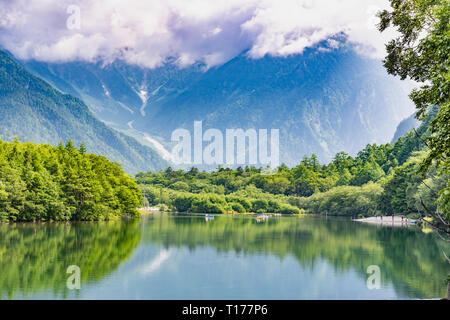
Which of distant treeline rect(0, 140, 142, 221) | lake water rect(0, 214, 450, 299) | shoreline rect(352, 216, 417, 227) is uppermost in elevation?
distant treeline rect(0, 140, 142, 221)

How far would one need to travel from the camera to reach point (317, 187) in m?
99.7

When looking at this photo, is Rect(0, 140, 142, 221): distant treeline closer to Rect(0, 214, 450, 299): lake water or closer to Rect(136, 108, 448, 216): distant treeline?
Rect(0, 214, 450, 299): lake water

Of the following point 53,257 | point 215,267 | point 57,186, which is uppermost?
point 57,186

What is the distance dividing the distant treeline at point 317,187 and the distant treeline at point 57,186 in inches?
1157

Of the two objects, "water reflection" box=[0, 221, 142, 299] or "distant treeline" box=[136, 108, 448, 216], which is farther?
"distant treeline" box=[136, 108, 448, 216]

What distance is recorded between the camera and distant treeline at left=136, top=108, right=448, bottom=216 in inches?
2179

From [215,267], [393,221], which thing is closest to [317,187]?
[393,221]

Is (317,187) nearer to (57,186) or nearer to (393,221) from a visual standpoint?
(393,221)

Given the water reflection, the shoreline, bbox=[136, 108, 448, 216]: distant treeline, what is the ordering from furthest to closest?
1. bbox=[136, 108, 448, 216]: distant treeline
2. the shoreline
3. the water reflection

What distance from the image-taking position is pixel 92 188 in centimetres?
4819

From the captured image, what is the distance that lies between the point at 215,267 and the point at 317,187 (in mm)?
80717

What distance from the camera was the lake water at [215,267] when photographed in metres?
15.9

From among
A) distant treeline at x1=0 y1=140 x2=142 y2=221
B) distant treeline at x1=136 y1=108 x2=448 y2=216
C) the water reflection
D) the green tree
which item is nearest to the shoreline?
distant treeline at x1=136 y1=108 x2=448 y2=216

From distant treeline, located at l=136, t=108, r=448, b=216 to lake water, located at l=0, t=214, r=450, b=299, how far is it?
16404 mm
